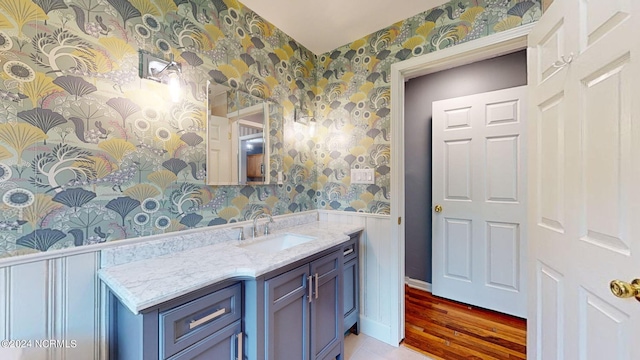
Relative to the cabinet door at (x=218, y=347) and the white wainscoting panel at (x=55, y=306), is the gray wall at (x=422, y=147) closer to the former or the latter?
the cabinet door at (x=218, y=347)

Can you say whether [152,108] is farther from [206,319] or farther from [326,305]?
[326,305]

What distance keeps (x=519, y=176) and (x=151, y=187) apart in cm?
268

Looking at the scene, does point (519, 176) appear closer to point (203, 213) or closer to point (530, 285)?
point (530, 285)

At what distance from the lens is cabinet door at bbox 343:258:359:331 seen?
1853 mm

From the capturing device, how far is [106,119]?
1.10m

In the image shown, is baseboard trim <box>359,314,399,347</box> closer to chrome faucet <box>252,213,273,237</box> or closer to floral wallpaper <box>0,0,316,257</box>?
chrome faucet <box>252,213,273,237</box>

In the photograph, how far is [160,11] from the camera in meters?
1.28

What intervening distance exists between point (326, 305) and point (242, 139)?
120 cm

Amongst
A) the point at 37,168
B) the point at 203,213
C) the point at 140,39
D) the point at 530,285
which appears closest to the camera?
the point at 37,168

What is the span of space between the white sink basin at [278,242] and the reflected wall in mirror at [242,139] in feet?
1.34

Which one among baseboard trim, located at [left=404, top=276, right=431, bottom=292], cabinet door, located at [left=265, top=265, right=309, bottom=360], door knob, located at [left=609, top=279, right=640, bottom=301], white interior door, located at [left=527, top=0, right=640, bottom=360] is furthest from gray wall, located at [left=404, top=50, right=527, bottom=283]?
door knob, located at [left=609, top=279, right=640, bottom=301]

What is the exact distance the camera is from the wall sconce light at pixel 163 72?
4.00 feet

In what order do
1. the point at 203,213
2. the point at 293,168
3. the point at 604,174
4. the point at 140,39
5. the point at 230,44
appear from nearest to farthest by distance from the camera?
the point at 604,174, the point at 140,39, the point at 203,213, the point at 230,44, the point at 293,168

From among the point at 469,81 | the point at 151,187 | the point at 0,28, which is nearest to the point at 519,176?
the point at 469,81
